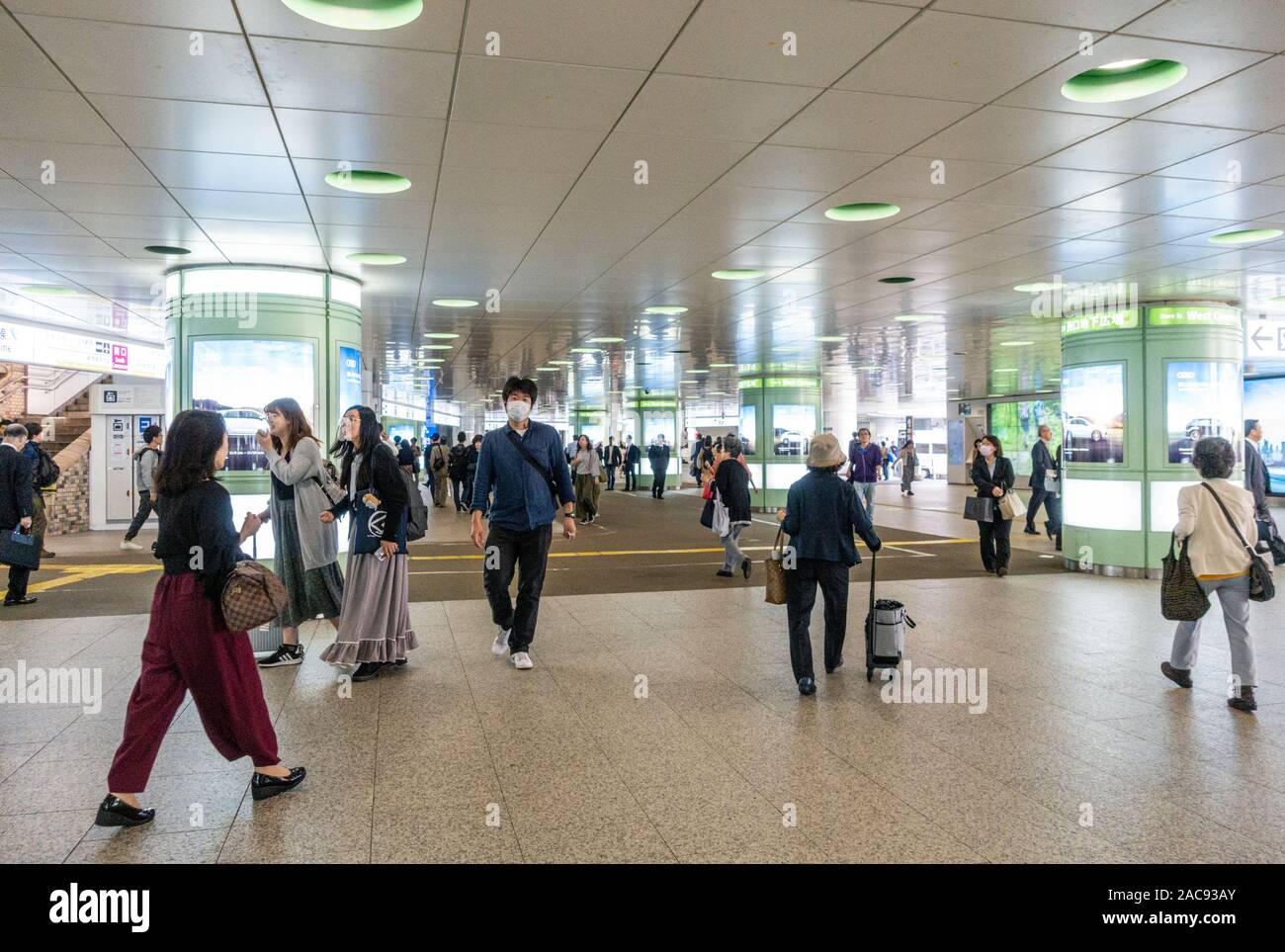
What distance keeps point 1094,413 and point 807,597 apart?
26.8 feet

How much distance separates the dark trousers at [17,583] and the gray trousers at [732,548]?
302 inches

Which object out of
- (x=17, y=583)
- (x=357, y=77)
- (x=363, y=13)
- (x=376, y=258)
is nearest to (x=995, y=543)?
(x=376, y=258)

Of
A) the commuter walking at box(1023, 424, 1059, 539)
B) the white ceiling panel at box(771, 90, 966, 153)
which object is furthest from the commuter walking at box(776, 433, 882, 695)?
the commuter walking at box(1023, 424, 1059, 539)

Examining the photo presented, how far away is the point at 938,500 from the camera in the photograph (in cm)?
2852

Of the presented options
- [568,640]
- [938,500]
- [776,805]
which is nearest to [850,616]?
[568,640]

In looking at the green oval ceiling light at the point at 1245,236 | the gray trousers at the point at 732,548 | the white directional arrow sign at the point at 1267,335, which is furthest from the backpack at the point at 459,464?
the green oval ceiling light at the point at 1245,236

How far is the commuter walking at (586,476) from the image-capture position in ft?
66.2

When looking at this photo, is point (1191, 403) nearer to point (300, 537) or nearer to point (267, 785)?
point (300, 537)

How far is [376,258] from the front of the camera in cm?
1005

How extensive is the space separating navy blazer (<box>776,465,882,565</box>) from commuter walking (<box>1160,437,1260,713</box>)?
6.51 feet

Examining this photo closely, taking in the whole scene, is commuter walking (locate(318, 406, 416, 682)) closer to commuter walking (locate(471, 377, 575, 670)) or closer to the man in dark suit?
commuter walking (locate(471, 377, 575, 670))

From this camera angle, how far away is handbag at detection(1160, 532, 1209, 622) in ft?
19.3

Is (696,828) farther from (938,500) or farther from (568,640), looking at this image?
(938,500)

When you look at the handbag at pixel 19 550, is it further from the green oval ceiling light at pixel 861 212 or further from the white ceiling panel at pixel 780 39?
the green oval ceiling light at pixel 861 212
